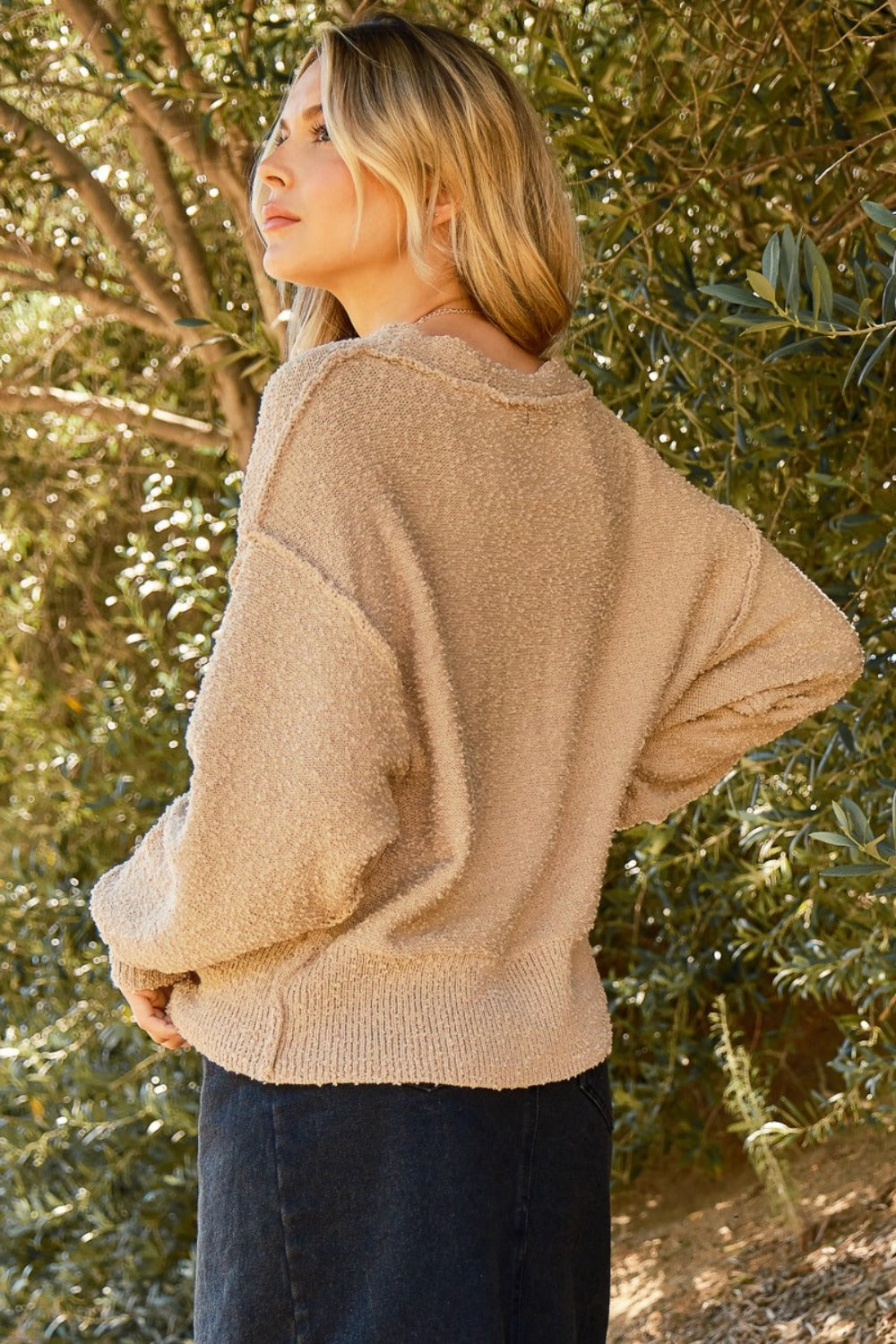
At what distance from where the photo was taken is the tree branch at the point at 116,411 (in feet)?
12.2

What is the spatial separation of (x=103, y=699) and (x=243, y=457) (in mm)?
815

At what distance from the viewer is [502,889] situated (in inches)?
60.0

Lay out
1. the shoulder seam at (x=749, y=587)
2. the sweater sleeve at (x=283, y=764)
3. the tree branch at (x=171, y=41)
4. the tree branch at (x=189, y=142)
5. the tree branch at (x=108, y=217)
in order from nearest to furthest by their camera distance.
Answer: the sweater sleeve at (x=283, y=764) < the shoulder seam at (x=749, y=587) < the tree branch at (x=171, y=41) < the tree branch at (x=189, y=142) < the tree branch at (x=108, y=217)

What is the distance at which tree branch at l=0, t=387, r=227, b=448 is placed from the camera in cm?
373

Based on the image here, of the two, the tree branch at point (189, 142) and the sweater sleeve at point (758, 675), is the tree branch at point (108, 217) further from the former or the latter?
the sweater sleeve at point (758, 675)

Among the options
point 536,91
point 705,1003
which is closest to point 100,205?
point 536,91

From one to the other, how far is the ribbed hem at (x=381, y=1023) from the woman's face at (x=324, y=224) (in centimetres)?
73

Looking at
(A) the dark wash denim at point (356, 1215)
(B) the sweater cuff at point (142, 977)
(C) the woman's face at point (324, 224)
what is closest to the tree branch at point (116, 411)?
(C) the woman's face at point (324, 224)

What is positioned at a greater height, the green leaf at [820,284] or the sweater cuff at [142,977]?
the green leaf at [820,284]

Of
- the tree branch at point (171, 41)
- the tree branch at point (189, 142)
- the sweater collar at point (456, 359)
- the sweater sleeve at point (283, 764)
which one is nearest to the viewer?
the sweater sleeve at point (283, 764)

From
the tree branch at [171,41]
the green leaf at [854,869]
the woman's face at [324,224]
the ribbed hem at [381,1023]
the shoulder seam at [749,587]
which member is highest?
the tree branch at [171,41]

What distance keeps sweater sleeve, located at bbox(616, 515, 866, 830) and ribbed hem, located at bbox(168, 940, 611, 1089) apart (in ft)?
1.19

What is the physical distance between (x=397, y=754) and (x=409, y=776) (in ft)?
0.24

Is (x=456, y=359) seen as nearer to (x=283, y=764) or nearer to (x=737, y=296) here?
(x=737, y=296)
